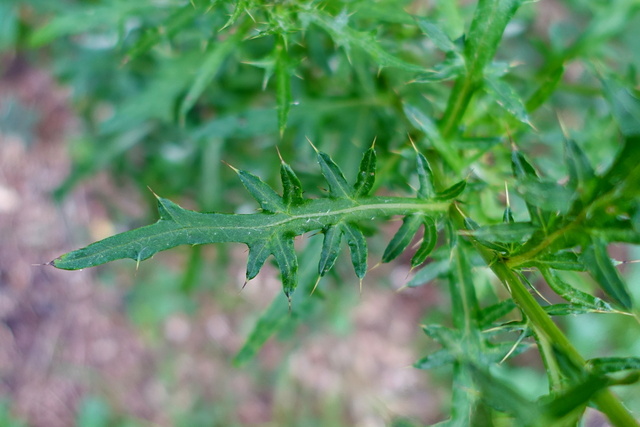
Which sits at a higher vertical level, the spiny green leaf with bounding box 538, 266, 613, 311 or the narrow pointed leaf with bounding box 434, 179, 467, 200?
the narrow pointed leaf with bounding box 434, 179, 467, 200

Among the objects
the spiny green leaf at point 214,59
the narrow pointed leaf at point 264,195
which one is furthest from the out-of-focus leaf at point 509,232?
the spiny green leaf at point 214,59

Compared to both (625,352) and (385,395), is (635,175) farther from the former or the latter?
(385,395)

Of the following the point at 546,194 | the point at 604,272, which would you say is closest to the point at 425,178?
the point at 546,194

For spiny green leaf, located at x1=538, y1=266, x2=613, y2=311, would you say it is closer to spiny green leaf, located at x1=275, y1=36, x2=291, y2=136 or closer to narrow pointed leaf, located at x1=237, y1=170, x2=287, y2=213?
narrow pointed leaf, located at x1=237, y1=170, x2=287, y2=213

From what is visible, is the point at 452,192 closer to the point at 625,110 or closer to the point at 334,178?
the point at 334,178

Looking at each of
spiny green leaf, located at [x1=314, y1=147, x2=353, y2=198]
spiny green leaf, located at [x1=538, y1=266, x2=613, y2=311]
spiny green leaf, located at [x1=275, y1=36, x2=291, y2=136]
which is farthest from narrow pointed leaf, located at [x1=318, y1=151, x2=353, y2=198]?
spiny green leaf, located at [x1=538, y1=266, x2=613, y2=311]
